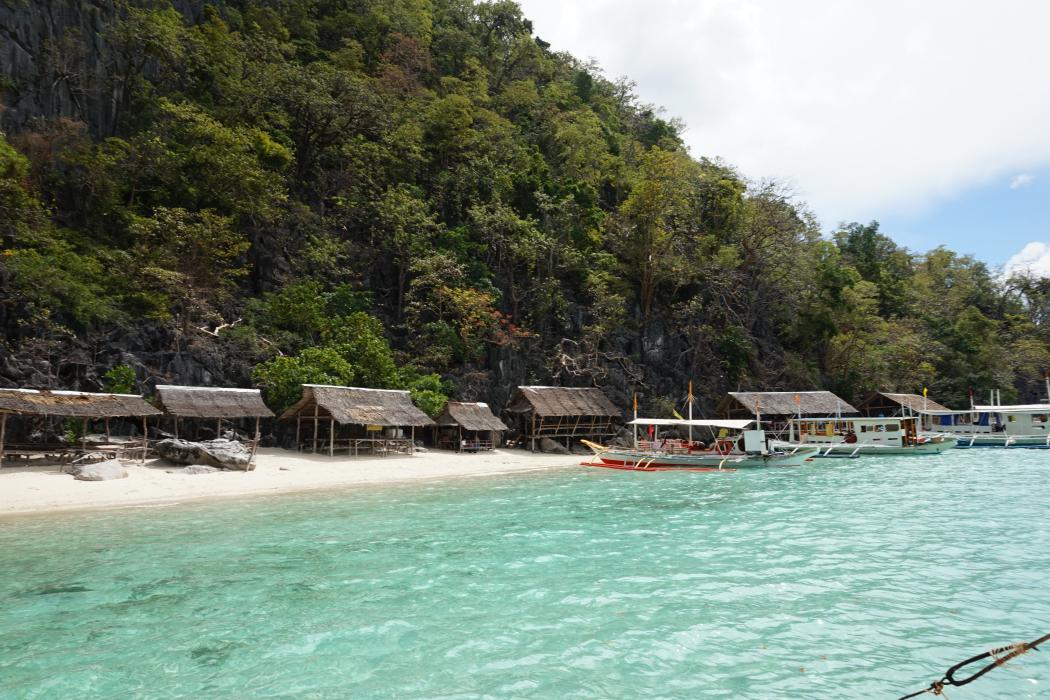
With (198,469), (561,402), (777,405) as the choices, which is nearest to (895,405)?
(777,405)

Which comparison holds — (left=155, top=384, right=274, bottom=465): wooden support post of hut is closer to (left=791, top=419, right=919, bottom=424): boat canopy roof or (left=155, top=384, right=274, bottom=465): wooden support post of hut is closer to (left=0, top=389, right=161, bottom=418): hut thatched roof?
(left=0, top=389, right=161, bottom=418): hut thatched roof

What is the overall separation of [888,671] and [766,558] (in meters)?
4.04

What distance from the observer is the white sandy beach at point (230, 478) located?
14492 mm

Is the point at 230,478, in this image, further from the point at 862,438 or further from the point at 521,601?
the point at 862,438

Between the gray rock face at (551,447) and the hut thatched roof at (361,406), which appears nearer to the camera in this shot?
the hut thatched roof at (361,406)

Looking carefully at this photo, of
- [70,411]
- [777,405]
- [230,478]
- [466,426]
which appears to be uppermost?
[777,405]

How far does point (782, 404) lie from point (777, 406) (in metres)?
0.46

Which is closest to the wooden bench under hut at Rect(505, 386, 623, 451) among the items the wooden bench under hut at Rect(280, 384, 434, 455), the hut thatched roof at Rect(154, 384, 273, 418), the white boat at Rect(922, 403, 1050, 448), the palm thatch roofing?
the wooden bench under hut at Rect(280, 384, 434, 455)

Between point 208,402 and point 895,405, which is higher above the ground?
point 208,402

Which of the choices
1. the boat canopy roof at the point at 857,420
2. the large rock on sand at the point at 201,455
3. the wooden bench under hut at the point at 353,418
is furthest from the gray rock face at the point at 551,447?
the large rock on sand at the point at 201,455

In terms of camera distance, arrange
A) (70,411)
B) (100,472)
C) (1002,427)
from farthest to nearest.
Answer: (1002,427)
(70,411)
(100,472)

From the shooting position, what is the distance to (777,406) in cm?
3306

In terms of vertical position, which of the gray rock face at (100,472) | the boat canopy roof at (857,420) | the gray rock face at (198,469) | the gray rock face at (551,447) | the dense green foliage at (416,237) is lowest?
the gray rock face at (551,447)

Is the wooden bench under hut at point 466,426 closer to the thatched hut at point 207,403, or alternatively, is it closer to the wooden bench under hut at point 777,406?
the thatched hut at point 207,403
